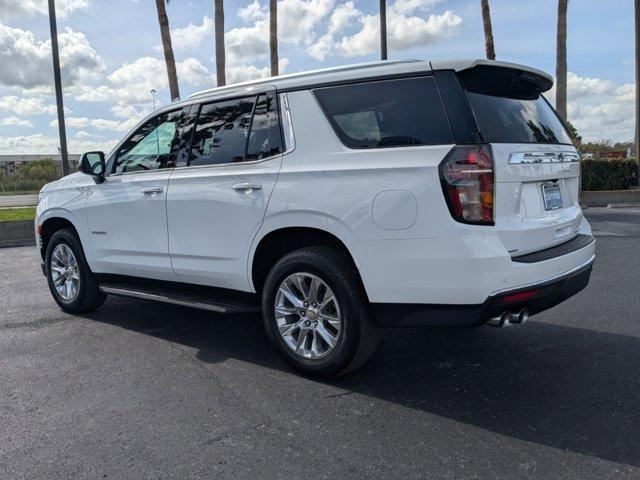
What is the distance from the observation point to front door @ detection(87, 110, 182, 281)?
4.98 meters

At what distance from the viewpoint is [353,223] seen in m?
3.66

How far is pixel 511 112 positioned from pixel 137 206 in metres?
3.17

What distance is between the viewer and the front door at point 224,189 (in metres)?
4.23

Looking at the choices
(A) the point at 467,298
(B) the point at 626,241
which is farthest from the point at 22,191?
(A) the point at 467,298

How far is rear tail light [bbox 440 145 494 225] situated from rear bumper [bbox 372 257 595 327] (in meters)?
0.47

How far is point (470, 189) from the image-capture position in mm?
3338

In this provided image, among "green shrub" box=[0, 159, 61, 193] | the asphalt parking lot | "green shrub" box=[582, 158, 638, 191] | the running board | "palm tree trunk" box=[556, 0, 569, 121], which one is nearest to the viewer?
the asphalt parking lot

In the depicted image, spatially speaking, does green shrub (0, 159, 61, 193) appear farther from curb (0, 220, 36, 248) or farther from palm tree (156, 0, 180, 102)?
curb (0, 220, 36, 248)

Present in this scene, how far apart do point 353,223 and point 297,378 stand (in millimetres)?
1211

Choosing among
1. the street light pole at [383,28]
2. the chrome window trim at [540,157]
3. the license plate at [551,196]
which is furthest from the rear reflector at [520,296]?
the street light pole at [383,28]

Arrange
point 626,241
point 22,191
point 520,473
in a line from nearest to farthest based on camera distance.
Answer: point 520,473
point 626,241
point 22,191

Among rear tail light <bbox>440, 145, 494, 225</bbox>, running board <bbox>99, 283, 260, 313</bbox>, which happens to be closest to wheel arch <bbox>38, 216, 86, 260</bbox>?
running board <bbox>99, 283, 260, 313</bbox>

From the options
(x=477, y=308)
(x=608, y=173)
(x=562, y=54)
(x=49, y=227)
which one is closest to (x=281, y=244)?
(x=477, y=308)

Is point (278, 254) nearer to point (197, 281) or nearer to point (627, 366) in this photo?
point (197, 281)
